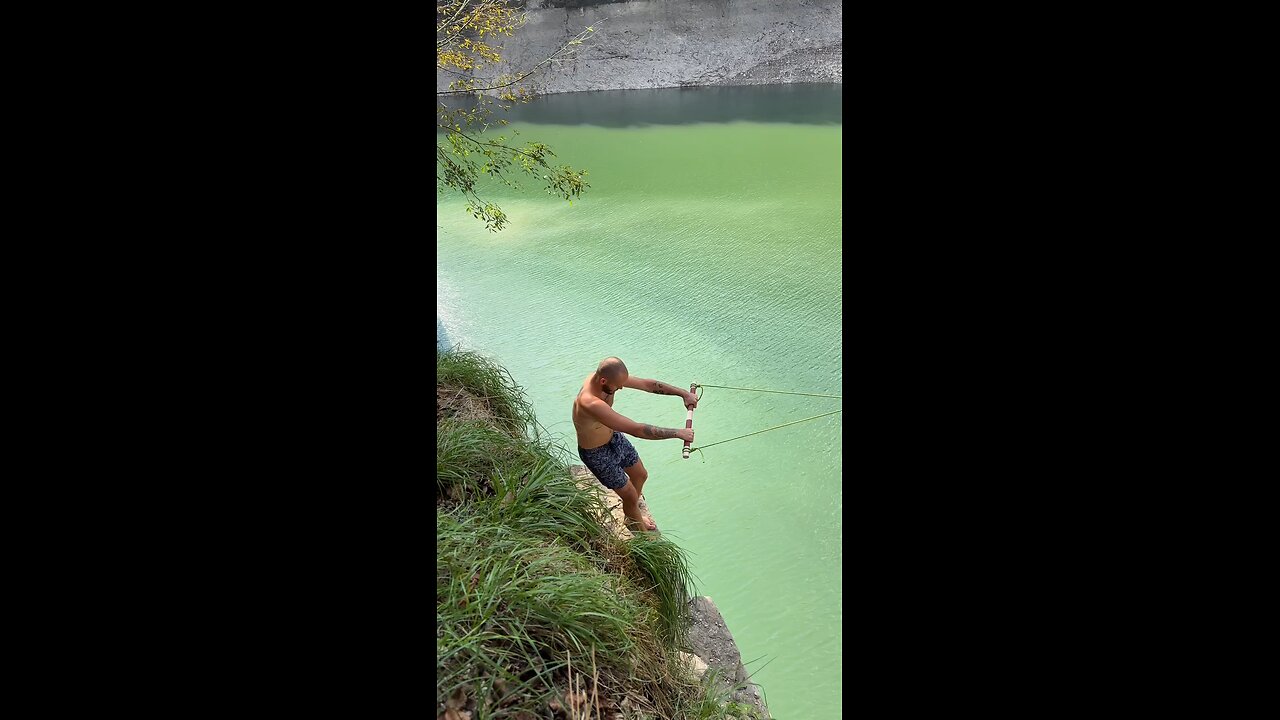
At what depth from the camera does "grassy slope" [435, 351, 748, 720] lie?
7.43ft

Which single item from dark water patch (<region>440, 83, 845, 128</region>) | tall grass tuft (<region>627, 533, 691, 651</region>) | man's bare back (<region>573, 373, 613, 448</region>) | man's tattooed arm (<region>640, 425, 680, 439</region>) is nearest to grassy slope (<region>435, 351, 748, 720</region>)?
tall grass tuft (<region>627, 533, 691, 651</region>)

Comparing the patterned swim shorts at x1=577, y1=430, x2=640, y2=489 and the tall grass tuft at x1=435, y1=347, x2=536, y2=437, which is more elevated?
the tall grass tuft at x1=435, y1=347, x2=536, y2=437

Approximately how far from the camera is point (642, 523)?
400 centimetres

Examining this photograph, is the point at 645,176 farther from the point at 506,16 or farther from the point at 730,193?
the point at 506,16

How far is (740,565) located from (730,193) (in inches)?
291

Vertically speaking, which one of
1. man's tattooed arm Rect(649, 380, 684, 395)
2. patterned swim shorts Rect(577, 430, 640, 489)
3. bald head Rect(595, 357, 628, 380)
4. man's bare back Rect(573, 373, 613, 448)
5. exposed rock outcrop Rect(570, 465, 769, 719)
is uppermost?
bald head Rect(595, 357, 628, 380)

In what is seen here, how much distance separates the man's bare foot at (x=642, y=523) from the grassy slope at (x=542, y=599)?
9.8 inches

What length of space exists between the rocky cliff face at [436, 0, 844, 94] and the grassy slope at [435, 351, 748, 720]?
58.2 ft

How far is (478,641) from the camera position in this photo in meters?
2.28

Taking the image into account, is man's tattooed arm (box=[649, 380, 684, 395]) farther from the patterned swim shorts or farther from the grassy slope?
the grassy slope

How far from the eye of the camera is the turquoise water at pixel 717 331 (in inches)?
167

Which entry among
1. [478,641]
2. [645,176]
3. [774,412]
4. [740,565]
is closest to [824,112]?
[645,176]

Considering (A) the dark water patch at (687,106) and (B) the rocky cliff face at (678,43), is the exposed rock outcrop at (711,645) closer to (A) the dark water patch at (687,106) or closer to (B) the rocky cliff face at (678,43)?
(A) the dark water patch at (687,106)

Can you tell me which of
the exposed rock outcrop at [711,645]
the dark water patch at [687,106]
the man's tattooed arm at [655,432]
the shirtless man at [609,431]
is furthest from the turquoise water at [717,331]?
the dark water patch at [687,106]
